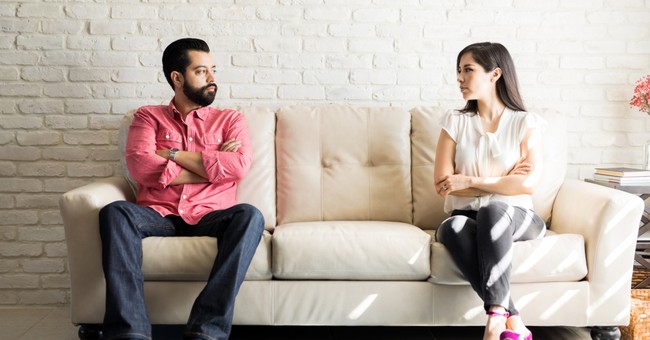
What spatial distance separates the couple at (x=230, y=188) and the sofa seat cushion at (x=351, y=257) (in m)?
0.11

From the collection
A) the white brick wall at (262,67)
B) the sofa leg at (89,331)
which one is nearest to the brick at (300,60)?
the white brick wall at (262,67)

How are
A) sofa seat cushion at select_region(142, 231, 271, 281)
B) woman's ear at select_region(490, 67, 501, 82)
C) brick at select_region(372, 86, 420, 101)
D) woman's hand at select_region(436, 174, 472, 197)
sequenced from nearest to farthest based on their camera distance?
sofa seat cushion at select_region(142, 231, 271, 281) < woman's hand at select_region(436, 174, 472, 197) < woman's ear at select_region(490, 67, 501, 82) < brick at select_region(372, 86, 420, 101)

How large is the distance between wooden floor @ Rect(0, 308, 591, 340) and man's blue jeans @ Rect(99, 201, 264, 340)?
0.51 m

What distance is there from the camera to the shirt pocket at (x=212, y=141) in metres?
2.53

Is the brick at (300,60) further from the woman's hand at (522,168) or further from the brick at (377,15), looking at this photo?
the woman's hand at (522,168)

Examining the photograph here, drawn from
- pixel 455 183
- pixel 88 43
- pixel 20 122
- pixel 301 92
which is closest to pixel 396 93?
pixel 301 92

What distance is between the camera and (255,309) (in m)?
2.22

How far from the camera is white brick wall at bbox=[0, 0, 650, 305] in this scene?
2.93 metres

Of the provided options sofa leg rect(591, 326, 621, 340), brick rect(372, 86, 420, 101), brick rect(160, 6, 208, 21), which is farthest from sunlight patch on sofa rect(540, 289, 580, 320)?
brick rect(160, 6, 208, 21)

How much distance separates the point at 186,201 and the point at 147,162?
0.21 meters

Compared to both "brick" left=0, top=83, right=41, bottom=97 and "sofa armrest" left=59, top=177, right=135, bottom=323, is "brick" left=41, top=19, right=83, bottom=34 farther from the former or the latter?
"sofa armrest" left=59, top=177, right=135, bottom=323

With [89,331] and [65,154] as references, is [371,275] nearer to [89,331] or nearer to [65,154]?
[89,331]

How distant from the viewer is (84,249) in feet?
7.21

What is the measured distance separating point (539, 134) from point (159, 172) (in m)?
1.49
